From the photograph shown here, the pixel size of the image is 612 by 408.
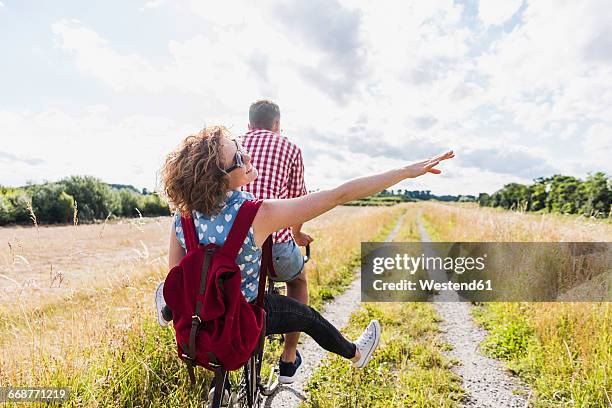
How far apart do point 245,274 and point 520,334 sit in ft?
14.3

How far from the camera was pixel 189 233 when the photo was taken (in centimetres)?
221

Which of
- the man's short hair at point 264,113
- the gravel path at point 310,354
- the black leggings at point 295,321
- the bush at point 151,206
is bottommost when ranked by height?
the gravel path at point 310,354


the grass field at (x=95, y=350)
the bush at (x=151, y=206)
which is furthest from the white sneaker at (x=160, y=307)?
the bush at (x=151, y=206)

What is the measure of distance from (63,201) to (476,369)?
1263 inches

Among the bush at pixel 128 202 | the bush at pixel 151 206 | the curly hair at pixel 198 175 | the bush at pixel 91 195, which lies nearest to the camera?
the curly hair at pixel 198 175

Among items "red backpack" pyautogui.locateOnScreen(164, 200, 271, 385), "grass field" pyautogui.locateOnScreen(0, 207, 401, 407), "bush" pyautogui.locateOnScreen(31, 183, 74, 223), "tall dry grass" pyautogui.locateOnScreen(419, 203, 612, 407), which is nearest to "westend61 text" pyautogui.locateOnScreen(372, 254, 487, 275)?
"tall dry grass" pyautogui.locateOnScreen(419, 203, 612, 407)

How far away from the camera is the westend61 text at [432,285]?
301 inches

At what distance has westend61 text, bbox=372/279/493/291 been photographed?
7.64 m

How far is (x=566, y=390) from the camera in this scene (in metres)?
3.57

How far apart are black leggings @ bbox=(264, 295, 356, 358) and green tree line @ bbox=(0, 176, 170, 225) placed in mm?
21621

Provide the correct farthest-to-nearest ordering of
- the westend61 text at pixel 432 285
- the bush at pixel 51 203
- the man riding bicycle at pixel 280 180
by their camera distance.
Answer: the bush at pixel 51 203, the westend61 text at pixel 432 285, the man riding bicycle at pixel 280 180

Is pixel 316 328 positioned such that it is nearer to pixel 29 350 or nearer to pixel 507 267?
pixel 29 350

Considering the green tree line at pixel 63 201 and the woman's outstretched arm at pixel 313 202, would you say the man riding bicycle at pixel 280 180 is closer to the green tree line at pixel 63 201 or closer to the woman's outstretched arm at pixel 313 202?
the woman's outstretched arm at pixel 313 202

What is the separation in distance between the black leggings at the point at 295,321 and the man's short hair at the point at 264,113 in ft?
5.24
